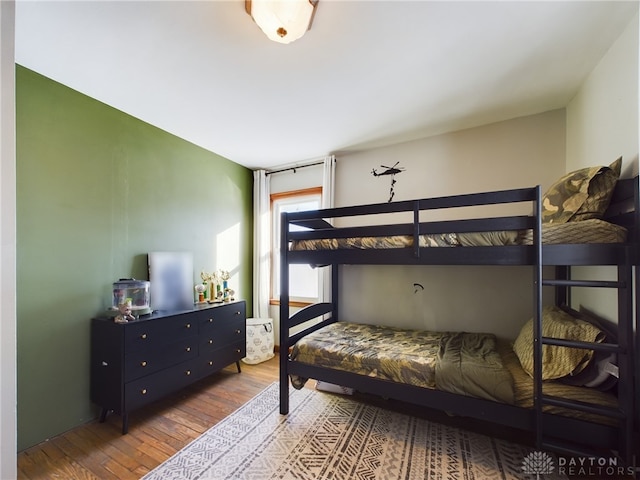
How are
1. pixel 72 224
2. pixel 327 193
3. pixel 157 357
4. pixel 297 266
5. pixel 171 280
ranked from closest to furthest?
pixel 72 224 < pixel 157 357 < pixel 171 280 < pixel 327 193 < pixel 297 266

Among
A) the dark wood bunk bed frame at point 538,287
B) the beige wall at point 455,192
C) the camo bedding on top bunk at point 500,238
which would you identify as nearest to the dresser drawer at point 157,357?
the dark wood bunk bed frame at point 538,287

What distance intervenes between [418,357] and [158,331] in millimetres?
2041

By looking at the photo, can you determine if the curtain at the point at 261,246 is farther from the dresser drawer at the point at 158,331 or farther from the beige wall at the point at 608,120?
the beige wall at the point at 608,120

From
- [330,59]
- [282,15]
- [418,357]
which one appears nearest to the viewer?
[282,15]

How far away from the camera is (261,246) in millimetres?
3684

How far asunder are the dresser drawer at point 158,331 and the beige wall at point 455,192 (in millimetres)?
1654

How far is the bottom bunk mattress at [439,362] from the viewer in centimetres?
152

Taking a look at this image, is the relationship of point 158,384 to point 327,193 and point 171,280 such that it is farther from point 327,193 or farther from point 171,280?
point 327,193

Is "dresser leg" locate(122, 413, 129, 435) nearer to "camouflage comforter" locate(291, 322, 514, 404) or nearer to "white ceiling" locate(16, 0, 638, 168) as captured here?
"camouflage comforter" locate(291, 322, 514, 404)

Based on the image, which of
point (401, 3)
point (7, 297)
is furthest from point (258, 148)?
point (7, 297)

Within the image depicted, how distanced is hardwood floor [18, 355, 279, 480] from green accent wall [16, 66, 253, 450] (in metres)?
0.17

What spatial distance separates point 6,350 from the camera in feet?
3.04

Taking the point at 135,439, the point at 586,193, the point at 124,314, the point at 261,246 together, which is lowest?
the point at 135,439

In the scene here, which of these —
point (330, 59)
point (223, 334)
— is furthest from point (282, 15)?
point (223, 334)
